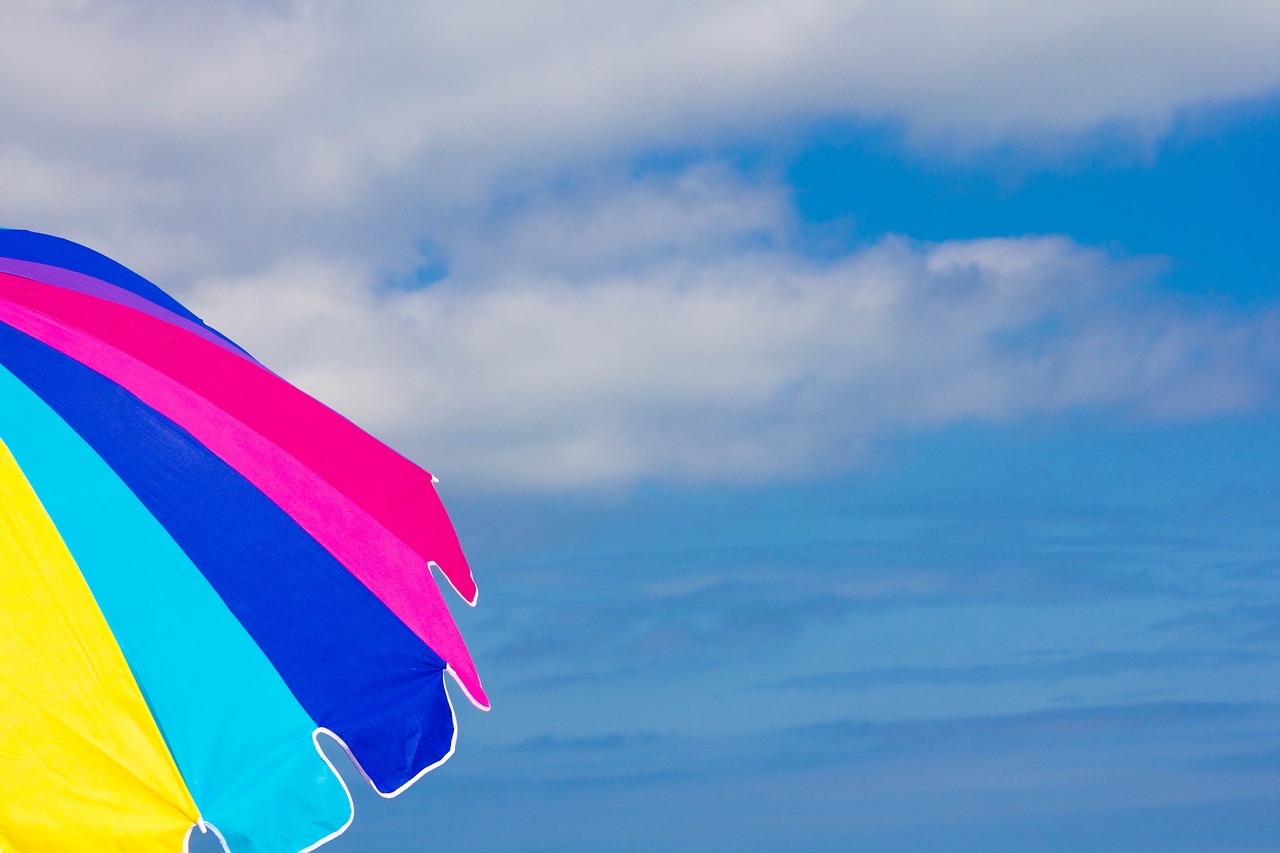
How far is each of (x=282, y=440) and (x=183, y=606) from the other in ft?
4.15

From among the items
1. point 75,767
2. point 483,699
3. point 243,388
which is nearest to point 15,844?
point 75,767

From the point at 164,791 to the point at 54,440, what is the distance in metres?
1.28

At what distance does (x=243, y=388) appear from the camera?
5840mm

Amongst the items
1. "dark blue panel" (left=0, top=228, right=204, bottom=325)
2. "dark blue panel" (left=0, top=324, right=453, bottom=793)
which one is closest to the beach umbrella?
"dark blue panel" (left=0, top=324, right=453, bottom=793)

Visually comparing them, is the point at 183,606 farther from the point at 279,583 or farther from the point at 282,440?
the point at 282,440

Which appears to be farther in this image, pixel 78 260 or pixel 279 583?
pixel 78 260

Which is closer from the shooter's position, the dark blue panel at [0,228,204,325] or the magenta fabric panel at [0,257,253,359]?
the magenta fabric panel at [0,257,253,359]

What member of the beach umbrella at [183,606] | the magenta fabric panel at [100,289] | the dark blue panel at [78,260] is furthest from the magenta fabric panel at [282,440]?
the dark blue panel at [78,260]

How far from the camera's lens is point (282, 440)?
222 inches

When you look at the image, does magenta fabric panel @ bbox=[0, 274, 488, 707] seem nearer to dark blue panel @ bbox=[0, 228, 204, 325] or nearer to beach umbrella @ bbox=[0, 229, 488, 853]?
beach umbrella @ bbox=[0, 229, 488, 853]

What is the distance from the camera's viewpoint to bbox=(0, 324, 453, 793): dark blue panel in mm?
4641

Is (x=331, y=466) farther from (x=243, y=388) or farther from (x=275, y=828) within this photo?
(x=275, y=828)

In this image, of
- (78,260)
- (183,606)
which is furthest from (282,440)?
(78,260)

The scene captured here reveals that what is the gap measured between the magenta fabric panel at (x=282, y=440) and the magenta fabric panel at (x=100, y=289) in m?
0.14
